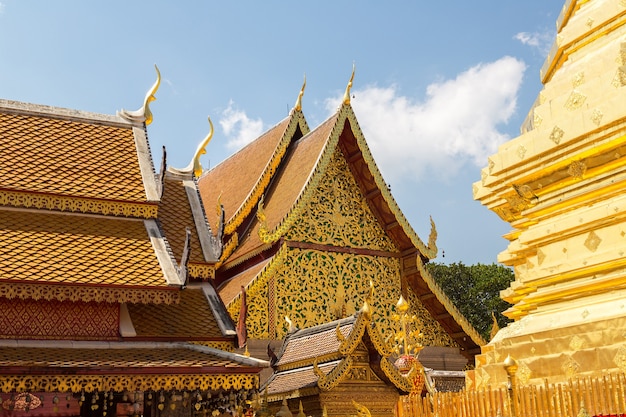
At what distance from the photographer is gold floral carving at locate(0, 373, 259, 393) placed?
5.91 metres

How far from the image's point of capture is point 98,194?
7.91 metres

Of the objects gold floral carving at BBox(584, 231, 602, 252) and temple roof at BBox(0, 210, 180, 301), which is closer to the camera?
gold floral carving at BBox(584, 231, 602, 252)

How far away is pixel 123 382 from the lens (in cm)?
622

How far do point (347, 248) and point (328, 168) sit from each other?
1.37 meters

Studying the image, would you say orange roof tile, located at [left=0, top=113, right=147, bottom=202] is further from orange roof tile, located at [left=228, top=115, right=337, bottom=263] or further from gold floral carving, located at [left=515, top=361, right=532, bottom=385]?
gold floral carving, located at [left=515, top=361, right=532, bottom=385]

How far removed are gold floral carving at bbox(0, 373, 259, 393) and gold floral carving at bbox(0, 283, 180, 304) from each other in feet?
2.71

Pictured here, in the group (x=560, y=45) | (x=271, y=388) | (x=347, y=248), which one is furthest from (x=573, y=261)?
(x=347, y=248)

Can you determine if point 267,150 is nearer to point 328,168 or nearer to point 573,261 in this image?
point 328,168

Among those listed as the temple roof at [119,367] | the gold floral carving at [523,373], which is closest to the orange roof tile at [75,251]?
the temple roof at [119,367]

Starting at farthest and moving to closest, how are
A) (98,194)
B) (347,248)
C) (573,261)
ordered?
(347,248) < (98,194) < (573,261)

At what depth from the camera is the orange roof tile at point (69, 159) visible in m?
7.83

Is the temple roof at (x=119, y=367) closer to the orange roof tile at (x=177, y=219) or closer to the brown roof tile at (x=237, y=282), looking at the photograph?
the orange roof tile at (x=177, y=219)

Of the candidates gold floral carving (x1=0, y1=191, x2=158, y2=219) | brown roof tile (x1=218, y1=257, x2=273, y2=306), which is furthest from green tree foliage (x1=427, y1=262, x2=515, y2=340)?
gold floral carving (x1=0, y1=191, x2=158, y2=219)

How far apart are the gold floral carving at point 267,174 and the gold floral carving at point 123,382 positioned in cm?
601
